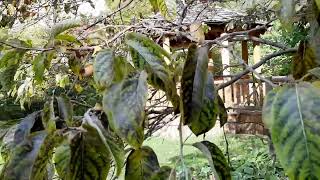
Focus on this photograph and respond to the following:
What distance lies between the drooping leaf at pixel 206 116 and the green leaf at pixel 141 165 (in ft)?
0.23

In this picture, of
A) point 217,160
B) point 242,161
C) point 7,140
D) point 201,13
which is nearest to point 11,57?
point 7,140

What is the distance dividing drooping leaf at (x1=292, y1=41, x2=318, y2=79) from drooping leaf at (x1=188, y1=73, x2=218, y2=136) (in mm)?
200

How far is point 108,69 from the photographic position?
0.58 metres

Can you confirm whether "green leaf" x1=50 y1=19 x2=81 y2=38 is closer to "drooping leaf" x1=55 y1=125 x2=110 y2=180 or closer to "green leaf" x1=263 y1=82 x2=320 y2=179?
"drooping leaf" x1=55 y1=125 x2=110 y2=180

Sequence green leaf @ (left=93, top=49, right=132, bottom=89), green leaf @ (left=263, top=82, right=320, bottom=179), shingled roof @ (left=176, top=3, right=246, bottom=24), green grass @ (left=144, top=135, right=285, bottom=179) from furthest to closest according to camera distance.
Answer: green grass @ (left=144, top=135, right=285, bottom=179) → shingled roof @ (left=176, top=3, right=246, bottom=24) → green leaf @ (left=93, top=49, right=132, bottom=89) → green leaf @ (left=263, top=82, right=320, bottom=179)

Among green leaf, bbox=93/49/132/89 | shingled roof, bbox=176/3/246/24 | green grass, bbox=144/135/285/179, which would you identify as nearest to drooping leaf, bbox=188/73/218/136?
green leaf, bbox=93/49/132/89

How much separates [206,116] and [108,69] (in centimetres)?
14

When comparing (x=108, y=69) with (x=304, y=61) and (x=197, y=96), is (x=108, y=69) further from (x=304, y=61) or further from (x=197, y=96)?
(x=304, y=61)

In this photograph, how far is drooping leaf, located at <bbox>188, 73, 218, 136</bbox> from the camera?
54 centimetres

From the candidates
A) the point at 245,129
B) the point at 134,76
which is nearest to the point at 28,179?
the point at 134,76

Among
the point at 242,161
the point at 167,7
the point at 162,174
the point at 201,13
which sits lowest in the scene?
the point at 242,161

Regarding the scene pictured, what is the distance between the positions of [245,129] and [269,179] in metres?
3.29

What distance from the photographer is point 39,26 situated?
14.6ft

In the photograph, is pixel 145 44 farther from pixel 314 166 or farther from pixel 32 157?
pixel 314 166
